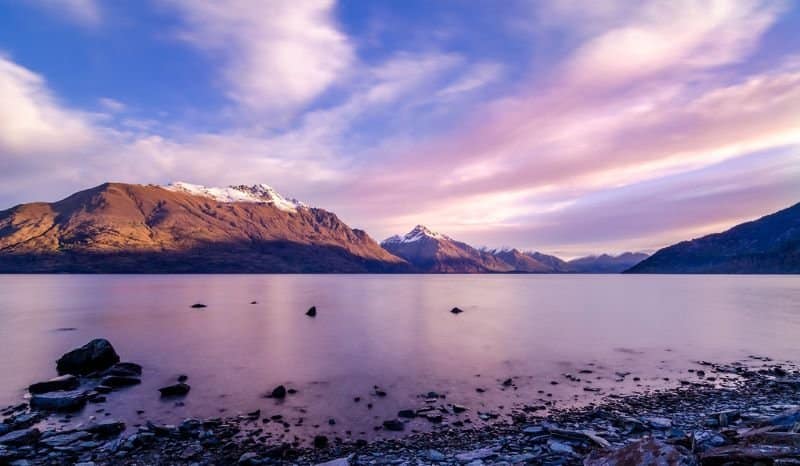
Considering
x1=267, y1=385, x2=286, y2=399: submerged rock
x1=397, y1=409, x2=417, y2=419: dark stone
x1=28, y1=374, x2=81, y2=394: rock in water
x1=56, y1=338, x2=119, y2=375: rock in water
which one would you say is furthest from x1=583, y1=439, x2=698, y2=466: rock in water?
x1=56, y1=338, x2=119, y2=375: rock in water

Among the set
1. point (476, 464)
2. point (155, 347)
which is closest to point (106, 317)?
point (155, 347)

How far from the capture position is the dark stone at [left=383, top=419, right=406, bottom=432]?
19.2 meters

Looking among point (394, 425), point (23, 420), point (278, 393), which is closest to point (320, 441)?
point (394, 425)

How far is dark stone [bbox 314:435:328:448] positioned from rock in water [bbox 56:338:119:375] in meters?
20.8

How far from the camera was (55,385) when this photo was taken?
82.4 feet

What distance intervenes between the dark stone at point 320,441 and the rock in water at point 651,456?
10.4m

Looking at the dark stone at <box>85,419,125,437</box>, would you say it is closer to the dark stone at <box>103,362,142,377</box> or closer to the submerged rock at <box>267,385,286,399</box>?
the submerged rock at <box>267,385,286,399</box>

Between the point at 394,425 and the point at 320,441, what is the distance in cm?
366

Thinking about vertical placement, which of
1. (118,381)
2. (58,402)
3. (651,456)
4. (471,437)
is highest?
(651,456)

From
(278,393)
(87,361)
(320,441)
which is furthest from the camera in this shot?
(87,361)

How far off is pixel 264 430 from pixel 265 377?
34.8 feet

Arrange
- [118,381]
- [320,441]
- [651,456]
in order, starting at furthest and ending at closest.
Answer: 1. [118,381]
2. [320,441]
3. [651,456]

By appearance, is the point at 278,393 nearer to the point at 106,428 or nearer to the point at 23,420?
the point at 106,428

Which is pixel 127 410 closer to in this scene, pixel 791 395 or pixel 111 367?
pixel 111 367
